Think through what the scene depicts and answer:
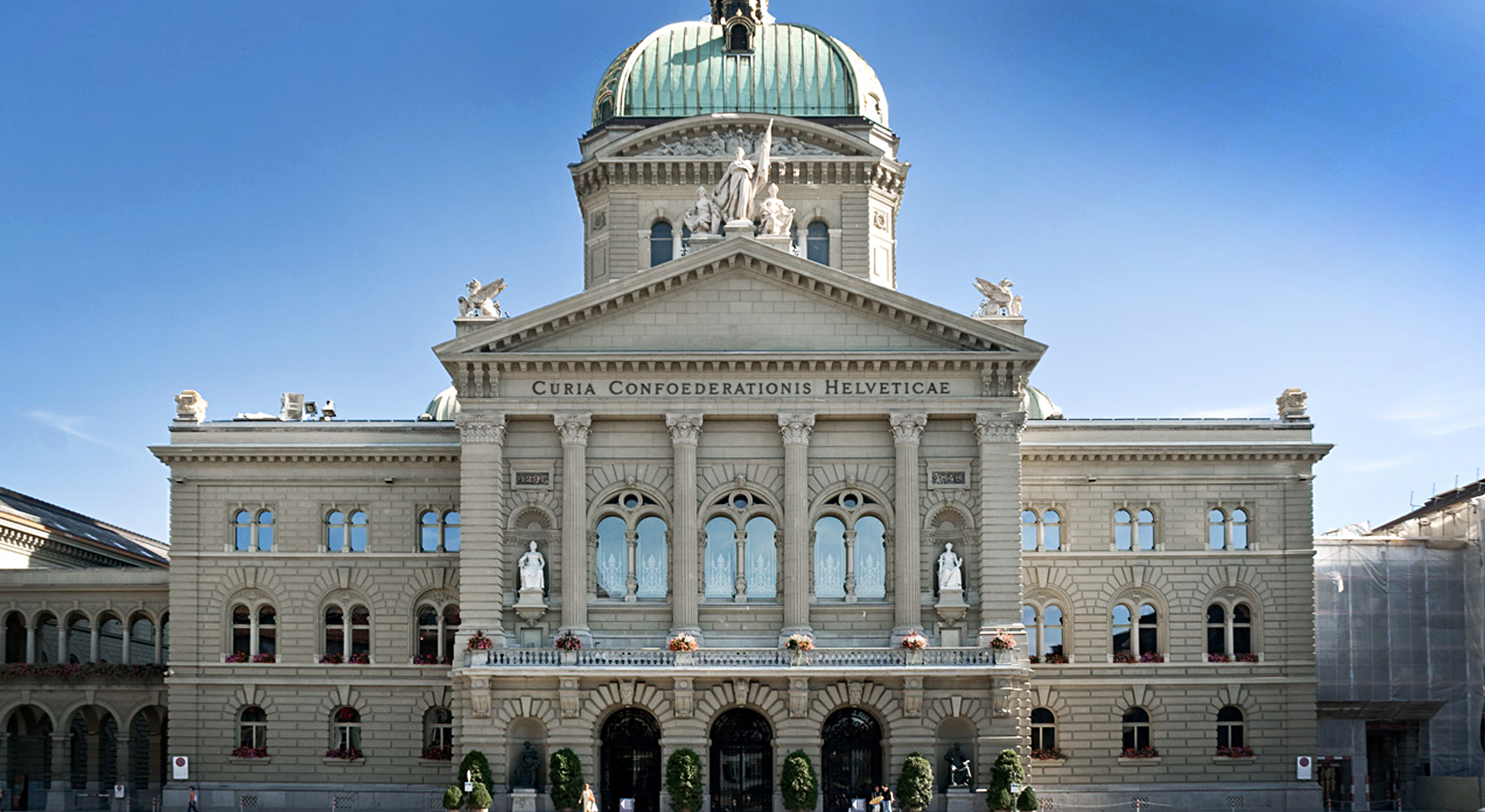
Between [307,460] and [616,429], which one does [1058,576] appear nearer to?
[616,429]

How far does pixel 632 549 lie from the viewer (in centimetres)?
5988

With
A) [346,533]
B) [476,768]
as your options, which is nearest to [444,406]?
[346,533]

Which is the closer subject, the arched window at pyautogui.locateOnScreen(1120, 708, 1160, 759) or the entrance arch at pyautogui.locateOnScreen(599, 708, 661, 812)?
the entrance arch at pyautogui.locateOnScreen(599, 708, 661, 812)

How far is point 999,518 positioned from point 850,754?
9048 mm

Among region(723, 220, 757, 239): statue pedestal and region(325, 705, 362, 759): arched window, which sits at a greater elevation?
region(723, 220, 757, 239): statue pedestal

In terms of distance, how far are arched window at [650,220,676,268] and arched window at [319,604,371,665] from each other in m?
17.6

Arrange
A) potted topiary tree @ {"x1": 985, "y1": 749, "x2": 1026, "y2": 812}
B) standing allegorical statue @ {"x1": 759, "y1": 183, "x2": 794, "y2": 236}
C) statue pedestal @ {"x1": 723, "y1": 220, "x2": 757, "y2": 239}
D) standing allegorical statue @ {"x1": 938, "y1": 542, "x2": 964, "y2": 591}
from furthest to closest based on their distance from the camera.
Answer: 1. standing allegorical statue @ {"x1": 759, "y1": 183, "x2": 794, "y2": 236}
2. statue pedestal @ {"x1": 723, "y1": 220, "x2": 757, "y2": 239}
3. standing allegorical statue @ {"x1": 938, "y1": 542, "x2": 964, "y2": 591}
4. potted topiary tree @ {"x1": 985, "y1": 749, "x2": 1026, "y2": 812}

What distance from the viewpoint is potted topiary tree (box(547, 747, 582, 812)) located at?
56.3m

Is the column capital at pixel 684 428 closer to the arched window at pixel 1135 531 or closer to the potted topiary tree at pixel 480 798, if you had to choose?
the potted topiary tree at pixel 480 798

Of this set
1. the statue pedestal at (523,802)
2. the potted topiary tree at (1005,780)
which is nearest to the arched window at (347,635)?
the statue pedestal at (523,802)

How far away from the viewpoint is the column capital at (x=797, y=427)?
59.3 m

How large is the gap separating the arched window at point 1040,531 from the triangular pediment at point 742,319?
28.3 ft

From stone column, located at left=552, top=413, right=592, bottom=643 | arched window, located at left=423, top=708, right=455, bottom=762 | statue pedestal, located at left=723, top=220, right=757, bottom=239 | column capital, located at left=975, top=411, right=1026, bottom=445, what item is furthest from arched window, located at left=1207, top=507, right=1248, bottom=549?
arched window, located at left=423, top=708, right=455, bottom=762

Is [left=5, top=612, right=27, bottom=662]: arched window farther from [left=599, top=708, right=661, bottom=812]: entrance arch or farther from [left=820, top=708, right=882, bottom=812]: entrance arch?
[left=820, top=708, right=882, bottom=812]: entrance arch
